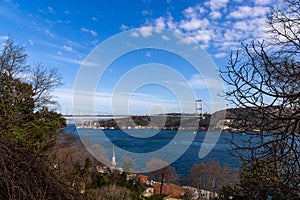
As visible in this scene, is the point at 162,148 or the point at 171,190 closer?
the point at 171,190

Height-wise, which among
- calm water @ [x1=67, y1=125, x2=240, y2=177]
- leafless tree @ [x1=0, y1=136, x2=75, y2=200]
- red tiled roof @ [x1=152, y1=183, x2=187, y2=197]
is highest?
leafless tree @ [x1=0, y1=136, x2=75, y2=200]

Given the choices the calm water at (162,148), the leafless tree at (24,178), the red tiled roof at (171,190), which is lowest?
the red tiled roof at (171,190)

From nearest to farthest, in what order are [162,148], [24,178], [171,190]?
[24,178], [171,190], [162,148]

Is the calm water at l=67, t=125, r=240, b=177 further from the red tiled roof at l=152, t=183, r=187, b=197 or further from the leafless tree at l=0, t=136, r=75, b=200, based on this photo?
the leafless tree at l=0, t=136, r=75, b=200

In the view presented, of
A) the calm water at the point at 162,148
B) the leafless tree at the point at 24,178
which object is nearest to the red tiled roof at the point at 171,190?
the calm water at the point at 162,148

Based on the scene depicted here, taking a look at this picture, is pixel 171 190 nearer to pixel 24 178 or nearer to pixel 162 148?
pixel 24 178

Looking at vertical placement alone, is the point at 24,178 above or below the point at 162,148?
above

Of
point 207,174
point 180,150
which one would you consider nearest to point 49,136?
point 207,174

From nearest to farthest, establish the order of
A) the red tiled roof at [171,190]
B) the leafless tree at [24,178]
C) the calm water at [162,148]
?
the leafless tree at [24,178]
the red tiled roof at [171,190]
the calm water at [162,148]

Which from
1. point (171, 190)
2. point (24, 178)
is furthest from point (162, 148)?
point (24, 178)

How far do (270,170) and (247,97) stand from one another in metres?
0.87

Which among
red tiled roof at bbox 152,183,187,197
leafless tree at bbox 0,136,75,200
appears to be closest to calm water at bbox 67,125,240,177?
red tiled roof at bbox 152,183,187,197

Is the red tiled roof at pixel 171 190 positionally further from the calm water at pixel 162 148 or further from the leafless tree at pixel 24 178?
the leafless tree at pixel 24 178

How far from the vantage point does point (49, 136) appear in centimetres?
895
